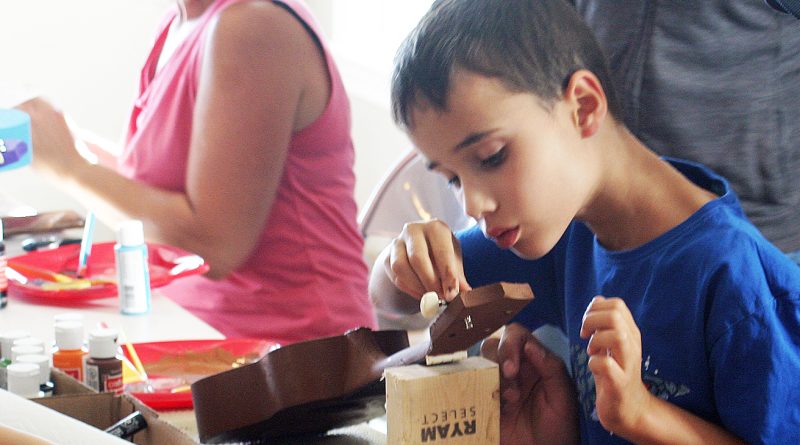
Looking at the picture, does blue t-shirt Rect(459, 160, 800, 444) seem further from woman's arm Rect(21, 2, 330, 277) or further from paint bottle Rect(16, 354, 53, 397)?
woman's arm Rect(21, 2, 330, 277)

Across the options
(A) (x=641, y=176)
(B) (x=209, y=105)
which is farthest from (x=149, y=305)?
(A) (x=641, y=176)

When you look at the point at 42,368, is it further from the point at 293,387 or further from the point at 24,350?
the point at 293,387

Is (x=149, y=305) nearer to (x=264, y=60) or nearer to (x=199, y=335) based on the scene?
(x=199, y=335)

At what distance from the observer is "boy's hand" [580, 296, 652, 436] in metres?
0.89

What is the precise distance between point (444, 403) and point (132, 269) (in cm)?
81

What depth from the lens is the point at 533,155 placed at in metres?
1.05

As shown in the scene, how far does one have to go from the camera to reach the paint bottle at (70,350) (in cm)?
129

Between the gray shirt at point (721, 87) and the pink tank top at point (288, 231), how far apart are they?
27.7 inches

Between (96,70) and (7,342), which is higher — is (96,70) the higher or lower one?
the lower one

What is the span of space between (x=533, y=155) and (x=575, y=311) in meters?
0.24

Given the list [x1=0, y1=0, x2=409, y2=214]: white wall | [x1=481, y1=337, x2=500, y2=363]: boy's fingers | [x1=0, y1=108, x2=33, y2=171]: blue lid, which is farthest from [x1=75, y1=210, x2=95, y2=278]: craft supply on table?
[x1=0, y1=0, x2=409, y2=214]: white wall

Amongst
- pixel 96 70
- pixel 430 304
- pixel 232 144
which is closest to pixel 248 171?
pixel 232 144

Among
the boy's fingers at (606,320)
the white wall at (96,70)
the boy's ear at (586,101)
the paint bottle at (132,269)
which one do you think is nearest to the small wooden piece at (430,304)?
the boy's fingers at (606,320)

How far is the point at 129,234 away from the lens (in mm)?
1605
